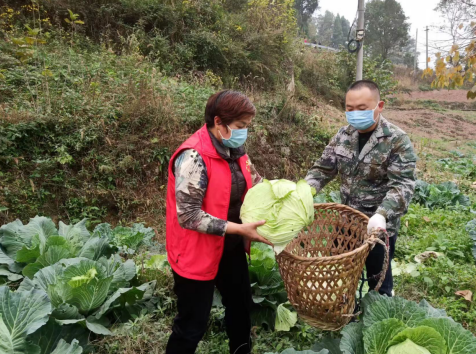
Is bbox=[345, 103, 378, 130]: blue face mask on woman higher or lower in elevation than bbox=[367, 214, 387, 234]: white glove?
higher

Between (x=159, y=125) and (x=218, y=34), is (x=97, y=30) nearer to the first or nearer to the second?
(x=218, y=34)

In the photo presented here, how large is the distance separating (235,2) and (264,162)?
774 centimetres

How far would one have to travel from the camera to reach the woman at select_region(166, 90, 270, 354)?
1.87 meters

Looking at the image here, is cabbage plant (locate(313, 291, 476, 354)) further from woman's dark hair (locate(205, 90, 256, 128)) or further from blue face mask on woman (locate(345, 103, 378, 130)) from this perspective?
woman's dark hair (locate(205, 90, 256, 128))

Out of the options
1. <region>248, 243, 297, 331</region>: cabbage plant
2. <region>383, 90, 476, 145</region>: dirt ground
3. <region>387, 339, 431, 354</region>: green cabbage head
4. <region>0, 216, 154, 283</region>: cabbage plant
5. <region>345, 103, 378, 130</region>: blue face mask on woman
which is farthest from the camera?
<region>383, 90, 476, 145</region>: dirt ground

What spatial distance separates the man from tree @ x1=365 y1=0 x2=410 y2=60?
30.5m

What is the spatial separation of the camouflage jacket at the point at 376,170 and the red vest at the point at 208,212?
95 centimetres

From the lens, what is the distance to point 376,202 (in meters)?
2.44

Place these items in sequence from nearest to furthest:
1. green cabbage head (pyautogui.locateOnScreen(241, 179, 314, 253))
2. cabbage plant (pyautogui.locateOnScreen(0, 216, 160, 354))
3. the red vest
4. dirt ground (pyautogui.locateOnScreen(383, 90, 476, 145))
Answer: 1. green cabbage head (pyautogui.locateOnScreen(241, 179, 314, 253))
2. the red vest
3. cabbage plant (pyautogui.locateOnScreen(0, 216, 160, 354))
4. dirt ground (pyautogui.locateOnScreen(383, 90, 476, 145))

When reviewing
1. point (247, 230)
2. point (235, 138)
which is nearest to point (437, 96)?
point (235, 138)

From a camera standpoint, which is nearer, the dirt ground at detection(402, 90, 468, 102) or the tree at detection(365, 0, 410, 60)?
the dirt ground at detection(402, 90, 468, 102)

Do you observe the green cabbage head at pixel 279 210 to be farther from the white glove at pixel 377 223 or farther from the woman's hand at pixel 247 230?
the white glove at pixel 377 223

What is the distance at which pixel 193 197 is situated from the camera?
73.2 inches

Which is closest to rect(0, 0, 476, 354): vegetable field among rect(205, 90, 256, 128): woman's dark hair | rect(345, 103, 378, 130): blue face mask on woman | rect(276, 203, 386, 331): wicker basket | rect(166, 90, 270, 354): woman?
rect(276, 203, 386, 331): wicker basket
